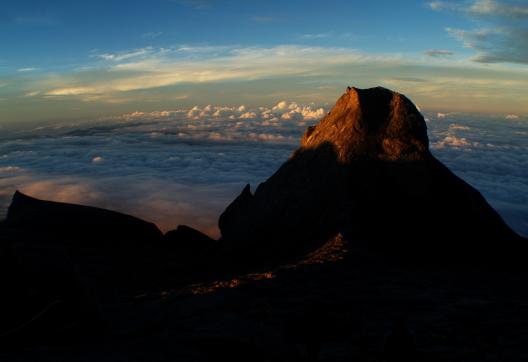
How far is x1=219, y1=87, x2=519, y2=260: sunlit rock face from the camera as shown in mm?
18094

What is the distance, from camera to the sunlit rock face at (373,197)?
18094 mm

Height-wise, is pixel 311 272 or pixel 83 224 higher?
pixel 311 272

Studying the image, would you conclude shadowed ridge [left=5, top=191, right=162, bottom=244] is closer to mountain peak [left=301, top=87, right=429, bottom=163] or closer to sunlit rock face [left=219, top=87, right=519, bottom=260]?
sunlit rock face [left=219, top=87, right=519, bottom=260]

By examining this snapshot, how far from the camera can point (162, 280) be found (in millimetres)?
18891

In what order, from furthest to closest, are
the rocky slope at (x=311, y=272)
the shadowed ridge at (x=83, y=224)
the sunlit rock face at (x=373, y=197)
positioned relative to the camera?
1. the shadowed ridge at (x=83, y=224)
2. the sunlit rock face at (x=373, y=197)
3. the rocky slope at (x=311, y=272)

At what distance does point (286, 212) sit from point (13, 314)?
15195mm

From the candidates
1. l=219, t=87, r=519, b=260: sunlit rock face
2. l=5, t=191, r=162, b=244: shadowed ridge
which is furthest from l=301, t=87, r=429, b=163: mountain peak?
l=5, t=191, r=162, b=244: shadowed ridge

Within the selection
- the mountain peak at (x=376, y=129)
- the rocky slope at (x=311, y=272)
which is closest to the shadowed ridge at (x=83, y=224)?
the rocky slope at (x=311, y=272)

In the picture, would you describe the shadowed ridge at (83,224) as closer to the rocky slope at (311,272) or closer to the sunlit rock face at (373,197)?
the rocky slope at (311,272)

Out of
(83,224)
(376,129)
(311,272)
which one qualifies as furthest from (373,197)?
(83,224)

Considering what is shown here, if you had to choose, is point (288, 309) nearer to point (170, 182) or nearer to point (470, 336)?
point (470, 336)

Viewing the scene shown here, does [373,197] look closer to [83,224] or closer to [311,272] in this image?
[311,272]

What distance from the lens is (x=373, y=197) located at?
18984 millimetres

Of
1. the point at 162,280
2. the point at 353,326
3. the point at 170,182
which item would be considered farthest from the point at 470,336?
the point at 170,182
